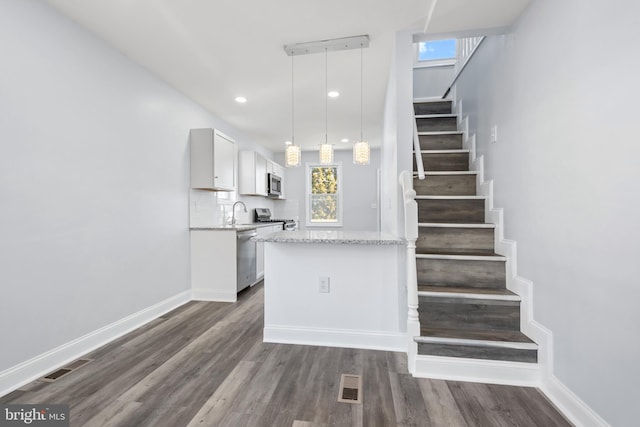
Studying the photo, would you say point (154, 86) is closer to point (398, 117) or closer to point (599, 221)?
point (398, 117)

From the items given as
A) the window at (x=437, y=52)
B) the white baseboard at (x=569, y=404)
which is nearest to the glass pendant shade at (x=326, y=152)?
the white baseboard at (x=569, y=404)

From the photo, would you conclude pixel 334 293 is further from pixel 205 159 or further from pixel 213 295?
pixel 205 159

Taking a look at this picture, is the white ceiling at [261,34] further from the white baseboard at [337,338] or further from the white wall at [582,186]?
the white baseboard at [337,338]

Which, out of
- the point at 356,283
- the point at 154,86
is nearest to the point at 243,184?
the point at 154,86

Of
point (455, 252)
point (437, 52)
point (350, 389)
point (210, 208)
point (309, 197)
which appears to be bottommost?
point (350, 389)

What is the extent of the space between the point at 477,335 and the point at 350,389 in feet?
3.00

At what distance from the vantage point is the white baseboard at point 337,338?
228 centimetres

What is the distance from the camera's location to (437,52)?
4469mm

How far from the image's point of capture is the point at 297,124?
4.76 m

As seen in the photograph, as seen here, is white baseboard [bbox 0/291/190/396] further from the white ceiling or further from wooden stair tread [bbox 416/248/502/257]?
wooden stair tread [bbox 416/248/502/257]

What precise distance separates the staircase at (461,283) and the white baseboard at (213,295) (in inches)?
89.8

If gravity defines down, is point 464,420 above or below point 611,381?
below

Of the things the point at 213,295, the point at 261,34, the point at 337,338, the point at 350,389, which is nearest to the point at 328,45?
the point at 261,34

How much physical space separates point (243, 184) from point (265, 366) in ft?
11.0
